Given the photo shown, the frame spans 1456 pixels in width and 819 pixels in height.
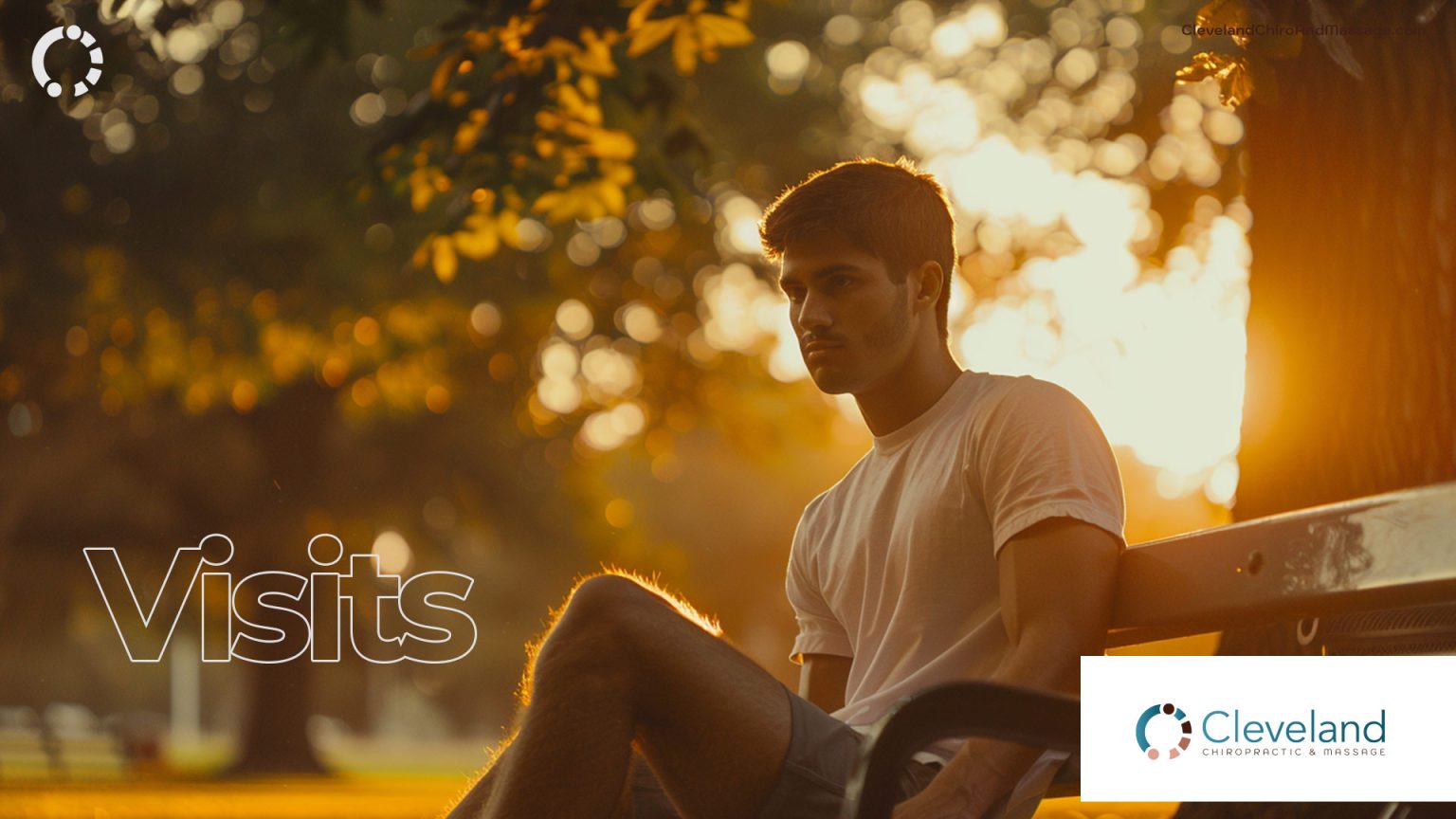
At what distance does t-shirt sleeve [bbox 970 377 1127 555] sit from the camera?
3.04m

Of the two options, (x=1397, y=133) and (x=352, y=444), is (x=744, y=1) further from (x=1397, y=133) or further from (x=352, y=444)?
(x=352, y=444)

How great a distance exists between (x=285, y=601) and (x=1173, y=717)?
2233 centimetres

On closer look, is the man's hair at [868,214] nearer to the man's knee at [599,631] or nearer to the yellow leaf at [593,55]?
the man's knee at [599,631]

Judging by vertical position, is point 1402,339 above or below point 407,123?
below

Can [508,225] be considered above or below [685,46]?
below

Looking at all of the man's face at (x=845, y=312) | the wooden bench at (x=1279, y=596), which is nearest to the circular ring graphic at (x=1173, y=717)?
the wooden bench at (x=1279, y=596)

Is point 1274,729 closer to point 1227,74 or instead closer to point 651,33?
point 1227,74

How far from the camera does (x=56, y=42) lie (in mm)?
5230

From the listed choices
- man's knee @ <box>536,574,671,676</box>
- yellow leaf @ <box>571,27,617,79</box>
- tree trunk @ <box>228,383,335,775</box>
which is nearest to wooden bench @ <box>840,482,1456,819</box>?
man's knee @ <box>536,574,671,676</box>

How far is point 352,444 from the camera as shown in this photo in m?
24.8

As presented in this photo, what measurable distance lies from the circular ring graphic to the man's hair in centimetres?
119

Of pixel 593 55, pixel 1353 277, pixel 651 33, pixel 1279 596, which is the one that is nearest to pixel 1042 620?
pixel 1279 596

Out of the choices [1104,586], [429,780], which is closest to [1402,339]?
[1104,586]

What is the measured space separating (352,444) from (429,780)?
5.09 m
